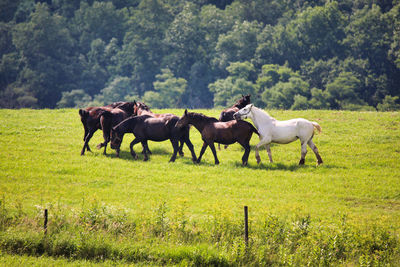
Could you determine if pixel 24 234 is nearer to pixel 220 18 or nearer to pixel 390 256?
pixel 390 256

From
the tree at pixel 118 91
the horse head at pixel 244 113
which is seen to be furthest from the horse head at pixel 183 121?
the tree at pixel 118 91

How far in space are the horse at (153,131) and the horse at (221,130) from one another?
1.98ft

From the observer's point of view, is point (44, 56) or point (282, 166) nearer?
point (282, 166)

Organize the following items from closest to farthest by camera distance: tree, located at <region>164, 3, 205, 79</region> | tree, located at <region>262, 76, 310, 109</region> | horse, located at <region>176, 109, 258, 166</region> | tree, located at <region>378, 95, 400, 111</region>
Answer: horse, located at <region>176, 109, 258, 166</region>
tree, located at <region>378, 95, 400, 111</region>
tree, located at <region>262, 76, 310, 109</region>
tree, located at <region>164, 3, 205, 79</region>

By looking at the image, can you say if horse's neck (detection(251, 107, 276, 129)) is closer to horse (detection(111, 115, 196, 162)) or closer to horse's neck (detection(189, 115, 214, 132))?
horse's neck (detection(189, 115, 214, 132))

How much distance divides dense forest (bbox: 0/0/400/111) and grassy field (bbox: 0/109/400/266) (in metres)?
44.7

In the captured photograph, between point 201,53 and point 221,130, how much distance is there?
Answer: 72.3m

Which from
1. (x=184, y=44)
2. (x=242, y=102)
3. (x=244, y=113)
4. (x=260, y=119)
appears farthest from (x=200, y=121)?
(x=184, y=44)

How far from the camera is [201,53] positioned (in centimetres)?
9469

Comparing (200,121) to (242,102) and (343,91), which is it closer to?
(242,102)

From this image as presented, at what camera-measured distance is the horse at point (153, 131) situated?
24625 mm

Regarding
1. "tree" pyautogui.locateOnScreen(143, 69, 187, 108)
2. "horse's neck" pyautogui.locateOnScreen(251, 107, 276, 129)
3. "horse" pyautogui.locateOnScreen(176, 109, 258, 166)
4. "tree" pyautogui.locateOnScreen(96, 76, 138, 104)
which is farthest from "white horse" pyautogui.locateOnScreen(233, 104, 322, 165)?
"tree" pyautogui.locateOnScreen(96, 76, 138, 104)

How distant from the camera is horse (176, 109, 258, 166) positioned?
2356 centimetres

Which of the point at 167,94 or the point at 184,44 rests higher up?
the point at 184,44
